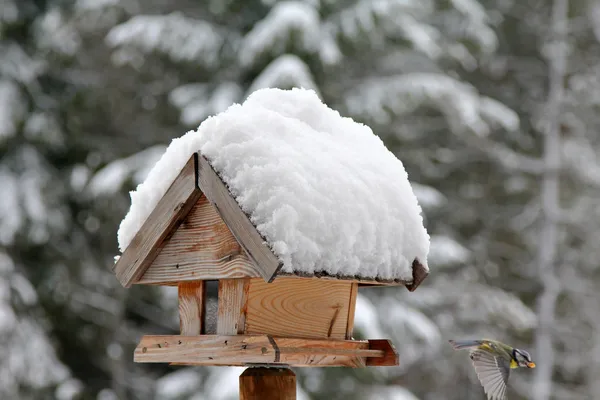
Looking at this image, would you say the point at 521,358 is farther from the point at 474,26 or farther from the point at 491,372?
the point at 474,26

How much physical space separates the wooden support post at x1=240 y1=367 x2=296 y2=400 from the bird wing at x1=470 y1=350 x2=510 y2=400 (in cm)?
53

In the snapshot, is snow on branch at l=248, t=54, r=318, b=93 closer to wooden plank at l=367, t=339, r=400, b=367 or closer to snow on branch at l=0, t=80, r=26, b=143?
snow on branch at l=0, t=80, r=26, b=143

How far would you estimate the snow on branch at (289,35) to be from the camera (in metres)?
7.16

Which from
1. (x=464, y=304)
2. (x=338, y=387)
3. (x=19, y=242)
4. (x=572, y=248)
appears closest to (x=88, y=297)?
(x=19, y=242)

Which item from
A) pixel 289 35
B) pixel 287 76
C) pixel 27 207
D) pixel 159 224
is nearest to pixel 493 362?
pixel 159 224

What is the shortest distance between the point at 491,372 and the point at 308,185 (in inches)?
29.9

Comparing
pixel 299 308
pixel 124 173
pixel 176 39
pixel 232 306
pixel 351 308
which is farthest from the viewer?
pixel 176 39

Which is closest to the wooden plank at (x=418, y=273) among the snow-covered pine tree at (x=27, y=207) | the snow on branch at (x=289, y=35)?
the snow on branch at (x=289, y=35)

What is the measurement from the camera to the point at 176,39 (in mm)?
8102

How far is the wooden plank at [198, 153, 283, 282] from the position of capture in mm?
1854

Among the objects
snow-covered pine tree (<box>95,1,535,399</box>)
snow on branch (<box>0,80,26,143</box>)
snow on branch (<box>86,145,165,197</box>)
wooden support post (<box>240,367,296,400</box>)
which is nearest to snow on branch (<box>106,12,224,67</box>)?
snow-covered pine tree (<box>95,1,535,399</box>)

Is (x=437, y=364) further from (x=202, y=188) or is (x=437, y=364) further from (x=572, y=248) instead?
(x=202, y=188)

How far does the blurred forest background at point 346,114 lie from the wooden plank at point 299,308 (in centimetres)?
435

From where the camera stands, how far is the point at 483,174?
41.7ft
